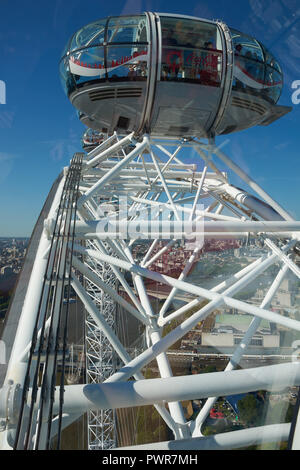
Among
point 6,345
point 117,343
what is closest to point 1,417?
point 6,345

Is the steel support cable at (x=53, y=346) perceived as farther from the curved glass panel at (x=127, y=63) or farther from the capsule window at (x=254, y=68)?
the capsule window at (x=254, y=68)

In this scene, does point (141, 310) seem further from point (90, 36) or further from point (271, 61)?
point (271, 61)

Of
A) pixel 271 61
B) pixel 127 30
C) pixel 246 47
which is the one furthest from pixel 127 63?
pixel 271 61

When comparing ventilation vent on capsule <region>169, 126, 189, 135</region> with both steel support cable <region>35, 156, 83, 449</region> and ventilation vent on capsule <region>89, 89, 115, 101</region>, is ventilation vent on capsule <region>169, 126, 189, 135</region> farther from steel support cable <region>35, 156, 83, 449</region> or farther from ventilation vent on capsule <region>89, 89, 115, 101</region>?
steel support cable <region>35, 156, 83, 449</region>

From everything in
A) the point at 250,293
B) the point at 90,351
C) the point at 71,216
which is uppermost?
the point at 71,216

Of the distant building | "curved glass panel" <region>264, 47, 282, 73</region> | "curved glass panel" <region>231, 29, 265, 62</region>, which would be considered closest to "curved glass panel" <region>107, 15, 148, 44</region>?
"curved glass panel" <region>231, 29, 265, 62</region>

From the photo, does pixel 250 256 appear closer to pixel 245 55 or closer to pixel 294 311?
pixel 294 311
